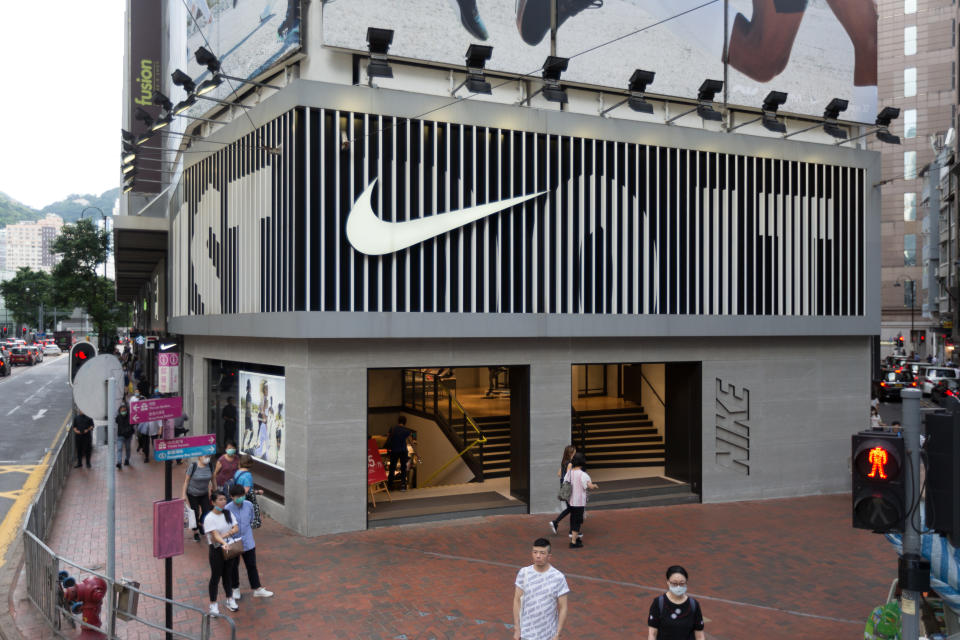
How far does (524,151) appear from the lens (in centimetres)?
1452

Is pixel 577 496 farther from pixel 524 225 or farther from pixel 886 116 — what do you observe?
pixel 886 116

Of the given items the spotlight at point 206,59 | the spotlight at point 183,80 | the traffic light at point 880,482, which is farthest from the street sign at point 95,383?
the spotlight at point 183,80

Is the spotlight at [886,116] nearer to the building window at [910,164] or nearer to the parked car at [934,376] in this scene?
the parked car at [934,376]

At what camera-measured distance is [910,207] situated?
7544cm

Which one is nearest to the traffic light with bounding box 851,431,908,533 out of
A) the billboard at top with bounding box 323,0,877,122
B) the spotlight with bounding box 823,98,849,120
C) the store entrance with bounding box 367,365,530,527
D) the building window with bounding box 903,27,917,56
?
the store entrance with bounding box 367,365,530,527

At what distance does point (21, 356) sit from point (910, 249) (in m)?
82.9

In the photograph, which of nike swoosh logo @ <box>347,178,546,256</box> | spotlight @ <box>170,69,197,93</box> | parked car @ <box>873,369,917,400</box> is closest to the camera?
nike swoosh logo @ <box>347,178,546,256</box>

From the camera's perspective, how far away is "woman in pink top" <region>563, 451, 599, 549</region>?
39.8 feet

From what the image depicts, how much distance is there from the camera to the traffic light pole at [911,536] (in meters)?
5.25

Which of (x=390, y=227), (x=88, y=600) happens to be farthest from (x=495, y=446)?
(x=88, y=600)

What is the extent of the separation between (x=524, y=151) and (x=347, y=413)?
6.05 metres

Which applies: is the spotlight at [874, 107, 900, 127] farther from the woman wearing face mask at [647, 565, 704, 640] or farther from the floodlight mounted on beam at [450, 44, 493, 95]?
the woman wearing face mask at [647, 565, 704, 640]

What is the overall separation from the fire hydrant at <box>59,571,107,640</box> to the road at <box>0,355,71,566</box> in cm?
381

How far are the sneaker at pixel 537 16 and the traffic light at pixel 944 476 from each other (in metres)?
11.5
